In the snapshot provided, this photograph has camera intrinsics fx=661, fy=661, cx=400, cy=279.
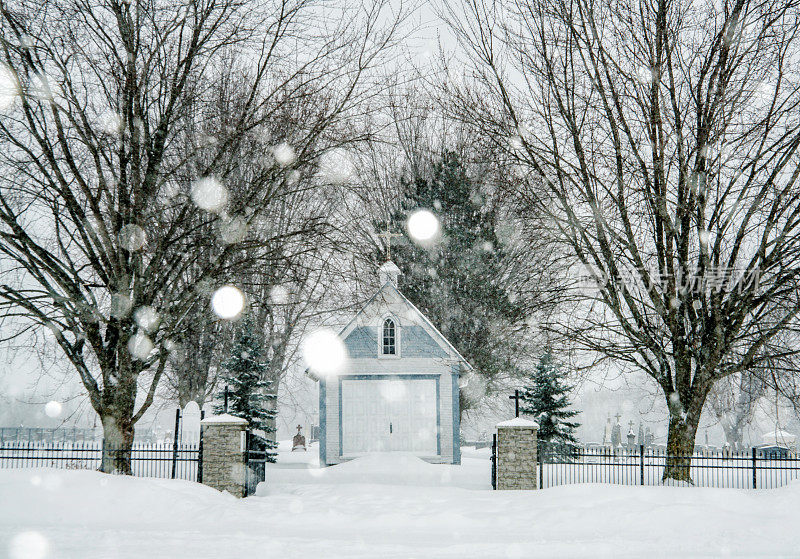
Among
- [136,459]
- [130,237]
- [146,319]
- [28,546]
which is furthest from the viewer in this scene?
[136,459]

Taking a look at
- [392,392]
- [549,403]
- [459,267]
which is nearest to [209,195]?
[392,392]

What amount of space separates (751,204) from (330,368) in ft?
45.0

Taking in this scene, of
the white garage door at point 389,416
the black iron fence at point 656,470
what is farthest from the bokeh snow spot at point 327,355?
the black iron fence at point 656,470

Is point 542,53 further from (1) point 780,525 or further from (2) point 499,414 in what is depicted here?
(2) point 499,414

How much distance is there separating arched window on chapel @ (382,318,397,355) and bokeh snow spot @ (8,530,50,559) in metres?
14.0

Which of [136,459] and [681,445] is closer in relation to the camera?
[681,445]

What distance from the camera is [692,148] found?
13.9m

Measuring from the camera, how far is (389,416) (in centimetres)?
2222

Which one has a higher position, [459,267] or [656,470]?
[459,267]

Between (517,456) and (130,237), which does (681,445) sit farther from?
(130,237)

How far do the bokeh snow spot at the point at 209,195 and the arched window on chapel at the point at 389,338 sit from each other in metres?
9.87

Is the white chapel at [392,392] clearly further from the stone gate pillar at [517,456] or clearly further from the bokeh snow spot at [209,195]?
the bokeh snow spot at [209,195]

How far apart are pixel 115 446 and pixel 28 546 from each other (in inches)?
175

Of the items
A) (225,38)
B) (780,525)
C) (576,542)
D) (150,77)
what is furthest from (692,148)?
(150,77)
